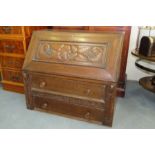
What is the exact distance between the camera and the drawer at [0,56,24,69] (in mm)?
2259

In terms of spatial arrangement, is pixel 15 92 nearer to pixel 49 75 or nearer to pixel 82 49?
pixel 49 75

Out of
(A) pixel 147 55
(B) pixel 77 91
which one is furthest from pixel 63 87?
(A) pixel 147 55

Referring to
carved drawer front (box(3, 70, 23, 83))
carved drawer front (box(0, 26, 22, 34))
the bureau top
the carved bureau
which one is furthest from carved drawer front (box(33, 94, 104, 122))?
carved drawer front (box(0, 26, 22, 34))

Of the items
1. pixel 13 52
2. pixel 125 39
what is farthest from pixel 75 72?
pixel 13 52

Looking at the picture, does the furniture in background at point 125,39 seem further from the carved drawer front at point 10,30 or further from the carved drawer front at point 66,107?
the carved drawer front at point 10,30

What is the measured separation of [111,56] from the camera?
5.12ft

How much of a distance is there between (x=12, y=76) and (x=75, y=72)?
1206mm

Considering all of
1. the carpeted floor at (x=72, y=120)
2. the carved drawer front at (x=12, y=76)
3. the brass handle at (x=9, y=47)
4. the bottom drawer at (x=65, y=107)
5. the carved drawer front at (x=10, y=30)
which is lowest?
the carpeted floor at (x=72, y=120)

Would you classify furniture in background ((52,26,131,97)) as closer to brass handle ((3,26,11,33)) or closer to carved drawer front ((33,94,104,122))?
carved drawer front ((33,94,104,122))

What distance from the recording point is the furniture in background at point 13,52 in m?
2.11

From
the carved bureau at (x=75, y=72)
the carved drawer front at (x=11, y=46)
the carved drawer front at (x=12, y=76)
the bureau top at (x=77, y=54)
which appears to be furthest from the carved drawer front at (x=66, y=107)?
the carved drawer front at (x=11, y=46)

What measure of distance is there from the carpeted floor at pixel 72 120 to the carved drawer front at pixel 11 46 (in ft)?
2.11

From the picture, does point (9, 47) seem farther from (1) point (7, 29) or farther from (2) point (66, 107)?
(2) point (66, 107)

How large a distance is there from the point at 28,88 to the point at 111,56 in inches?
40.0
